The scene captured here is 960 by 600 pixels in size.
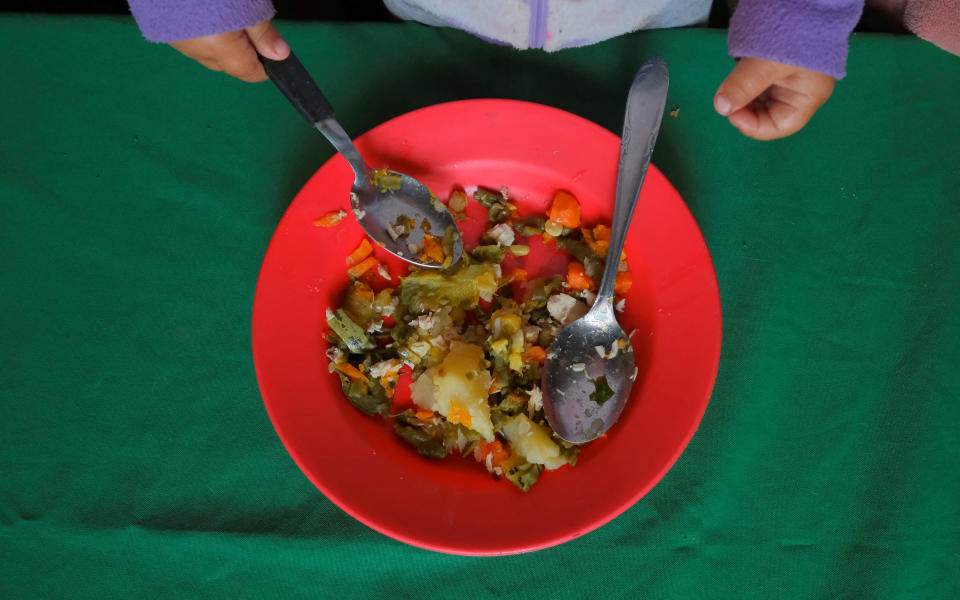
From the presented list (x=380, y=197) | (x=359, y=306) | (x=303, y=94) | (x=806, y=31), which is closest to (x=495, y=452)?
(x=359, y=306)

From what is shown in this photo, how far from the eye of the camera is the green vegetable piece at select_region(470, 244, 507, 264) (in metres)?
0.87

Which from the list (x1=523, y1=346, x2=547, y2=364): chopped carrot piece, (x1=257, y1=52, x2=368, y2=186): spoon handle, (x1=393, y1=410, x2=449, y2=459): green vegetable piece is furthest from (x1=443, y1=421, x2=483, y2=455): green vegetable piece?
(x1=257, y1=52, x2=368, y2=186): spoon handle

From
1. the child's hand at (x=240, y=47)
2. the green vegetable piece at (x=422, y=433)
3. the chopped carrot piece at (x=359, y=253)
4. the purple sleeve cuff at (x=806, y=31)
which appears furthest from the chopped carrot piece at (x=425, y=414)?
the purple sleeve cuff at (x=806, y=31)

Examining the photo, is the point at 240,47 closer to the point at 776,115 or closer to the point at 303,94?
the point at 303,94

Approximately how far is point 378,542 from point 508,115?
2.01ft

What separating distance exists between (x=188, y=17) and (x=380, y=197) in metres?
0.29

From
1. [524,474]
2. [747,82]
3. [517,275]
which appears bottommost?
[524,474]

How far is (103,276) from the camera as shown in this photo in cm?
91

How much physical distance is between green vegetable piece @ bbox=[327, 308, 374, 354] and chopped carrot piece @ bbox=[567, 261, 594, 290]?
29 cm

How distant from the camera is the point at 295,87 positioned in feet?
2.56

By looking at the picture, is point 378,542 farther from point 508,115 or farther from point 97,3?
point 97,3

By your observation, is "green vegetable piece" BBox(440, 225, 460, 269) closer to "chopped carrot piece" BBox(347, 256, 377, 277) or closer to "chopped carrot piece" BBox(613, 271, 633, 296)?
"chopped carrot piece" BBox(347, 256, 377, 277)

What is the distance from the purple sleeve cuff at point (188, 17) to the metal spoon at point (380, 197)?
78 mm

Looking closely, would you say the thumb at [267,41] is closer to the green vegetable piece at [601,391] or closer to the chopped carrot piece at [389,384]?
the chopped carrot piece at [389,384]
